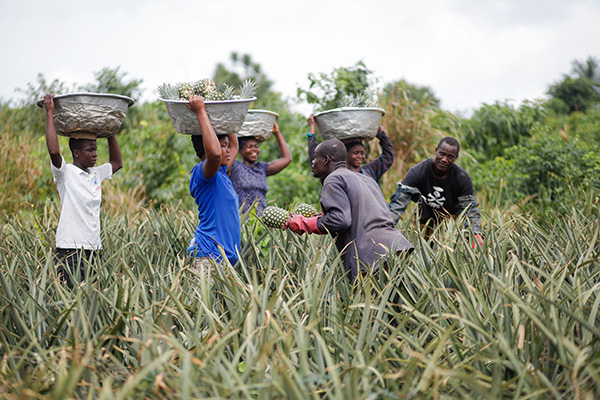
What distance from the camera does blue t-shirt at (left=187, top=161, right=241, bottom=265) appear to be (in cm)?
308

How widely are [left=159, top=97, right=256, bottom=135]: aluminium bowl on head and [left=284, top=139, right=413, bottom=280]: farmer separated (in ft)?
2.12

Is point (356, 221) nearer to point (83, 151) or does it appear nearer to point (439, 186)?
point (439, 186)

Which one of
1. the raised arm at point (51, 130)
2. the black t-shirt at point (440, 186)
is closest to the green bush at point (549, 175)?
the black t-shirt at point (440, 186)

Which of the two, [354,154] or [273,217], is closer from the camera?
[273,217]

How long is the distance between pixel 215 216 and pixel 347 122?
1380 millimetres

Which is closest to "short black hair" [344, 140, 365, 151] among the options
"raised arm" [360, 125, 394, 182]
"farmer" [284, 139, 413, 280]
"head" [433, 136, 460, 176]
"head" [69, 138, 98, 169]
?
"raised arm" [360, 125, 394, 182]

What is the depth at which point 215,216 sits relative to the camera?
3.10m

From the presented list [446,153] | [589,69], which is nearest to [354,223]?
[446,153]

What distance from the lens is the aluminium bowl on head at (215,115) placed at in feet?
9.70

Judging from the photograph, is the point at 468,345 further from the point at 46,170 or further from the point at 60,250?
the point at 46,170

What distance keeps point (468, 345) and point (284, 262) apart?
50.1 inches

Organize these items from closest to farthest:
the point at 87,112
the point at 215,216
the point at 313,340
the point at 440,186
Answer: the point at 313,340, the point at 215,216, the point at 87,112, the point at 440,186

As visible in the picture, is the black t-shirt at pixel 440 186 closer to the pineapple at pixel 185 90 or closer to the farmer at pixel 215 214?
the farmer at pixel 215 214

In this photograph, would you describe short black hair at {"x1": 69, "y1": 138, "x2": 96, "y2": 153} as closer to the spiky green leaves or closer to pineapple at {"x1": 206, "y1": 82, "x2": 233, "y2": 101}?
the spiky green leaves
